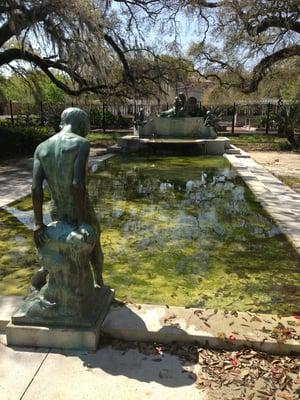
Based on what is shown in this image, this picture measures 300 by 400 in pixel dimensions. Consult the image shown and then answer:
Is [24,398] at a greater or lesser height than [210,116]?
lesser

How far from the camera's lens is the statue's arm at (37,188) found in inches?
114

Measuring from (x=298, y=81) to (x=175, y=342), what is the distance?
21.2 metres

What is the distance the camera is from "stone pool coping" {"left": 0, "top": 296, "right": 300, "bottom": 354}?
2.97 metres

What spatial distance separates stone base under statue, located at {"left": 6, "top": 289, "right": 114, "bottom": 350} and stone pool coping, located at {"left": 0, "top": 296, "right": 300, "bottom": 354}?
161mm

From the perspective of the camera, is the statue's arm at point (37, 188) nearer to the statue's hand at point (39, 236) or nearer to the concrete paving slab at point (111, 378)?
the statue's hand at point (39, 236)

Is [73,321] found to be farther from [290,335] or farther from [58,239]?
[290,335]

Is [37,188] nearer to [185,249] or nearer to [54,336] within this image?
[54,336]

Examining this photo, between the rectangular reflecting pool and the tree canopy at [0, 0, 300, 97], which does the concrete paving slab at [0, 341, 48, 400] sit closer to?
the rectangular reflecting pool

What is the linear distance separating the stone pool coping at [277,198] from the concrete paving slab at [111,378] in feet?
9.32

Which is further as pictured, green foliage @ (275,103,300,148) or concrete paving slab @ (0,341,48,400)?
green foliage @ (275,103,300,148)

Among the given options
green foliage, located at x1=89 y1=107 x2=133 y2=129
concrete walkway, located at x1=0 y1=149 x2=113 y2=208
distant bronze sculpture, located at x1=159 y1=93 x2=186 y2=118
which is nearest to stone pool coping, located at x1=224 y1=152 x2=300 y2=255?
concrete walkway, located at x1=0 y1=149 x2=113 y2=208

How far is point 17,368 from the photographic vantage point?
2766 millimetres

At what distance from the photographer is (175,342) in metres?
3.05

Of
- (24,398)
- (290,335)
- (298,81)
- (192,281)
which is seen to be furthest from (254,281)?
(298,81)
